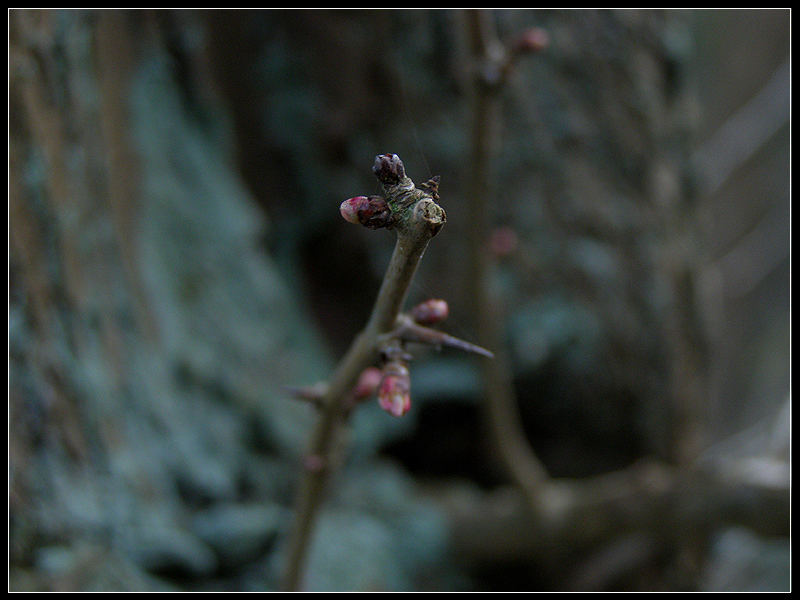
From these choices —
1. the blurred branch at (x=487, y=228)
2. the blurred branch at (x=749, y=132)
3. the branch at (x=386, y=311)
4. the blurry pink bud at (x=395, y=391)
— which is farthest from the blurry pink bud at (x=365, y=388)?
the blurred branch at (x=749, y=132)

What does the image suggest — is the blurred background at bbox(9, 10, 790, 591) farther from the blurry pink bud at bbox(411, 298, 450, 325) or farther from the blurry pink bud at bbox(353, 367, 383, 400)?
the blurry pink bud at bbox(411, 298, 450, 325)

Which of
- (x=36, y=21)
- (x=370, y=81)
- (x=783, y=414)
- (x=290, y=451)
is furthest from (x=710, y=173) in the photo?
(x=36, y=21)

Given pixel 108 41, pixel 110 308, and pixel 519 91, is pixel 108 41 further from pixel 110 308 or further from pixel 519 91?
pixel 519 91

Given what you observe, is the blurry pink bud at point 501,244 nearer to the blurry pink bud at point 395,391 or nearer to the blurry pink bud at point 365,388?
the blurry pink bud at point 365,388

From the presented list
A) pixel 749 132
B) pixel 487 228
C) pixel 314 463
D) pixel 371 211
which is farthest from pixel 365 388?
pixel 749 132

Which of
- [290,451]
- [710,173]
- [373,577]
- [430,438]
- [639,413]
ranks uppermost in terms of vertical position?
[710,173]

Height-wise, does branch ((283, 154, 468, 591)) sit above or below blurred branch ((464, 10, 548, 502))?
below

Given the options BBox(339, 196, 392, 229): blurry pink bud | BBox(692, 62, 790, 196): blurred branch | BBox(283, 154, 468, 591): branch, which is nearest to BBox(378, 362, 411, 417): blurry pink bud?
BBox(283, 154, 468, 591): branch
